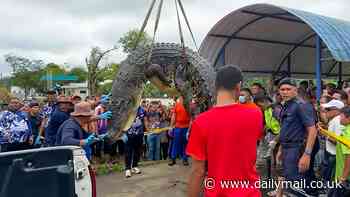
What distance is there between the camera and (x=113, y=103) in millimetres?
5980

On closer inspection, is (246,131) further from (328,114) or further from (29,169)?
(328,114)

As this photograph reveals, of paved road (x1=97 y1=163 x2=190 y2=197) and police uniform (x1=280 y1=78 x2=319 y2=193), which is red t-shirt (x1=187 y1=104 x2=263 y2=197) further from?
paved road (x1=97 y1=163 x2=190 y2=197)

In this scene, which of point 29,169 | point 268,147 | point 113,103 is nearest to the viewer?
point 29,169

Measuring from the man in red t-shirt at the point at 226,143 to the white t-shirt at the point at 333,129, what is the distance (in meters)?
2.21

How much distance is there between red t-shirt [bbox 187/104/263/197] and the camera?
2.60 metres

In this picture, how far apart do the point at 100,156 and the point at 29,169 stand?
729cm

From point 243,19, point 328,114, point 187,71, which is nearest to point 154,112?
point 243,19

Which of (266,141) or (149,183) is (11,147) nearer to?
(149,183)

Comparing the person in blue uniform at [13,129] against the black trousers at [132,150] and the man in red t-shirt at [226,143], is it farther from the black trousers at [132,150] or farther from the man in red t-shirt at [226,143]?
the man in red t-shirt at [226,143]

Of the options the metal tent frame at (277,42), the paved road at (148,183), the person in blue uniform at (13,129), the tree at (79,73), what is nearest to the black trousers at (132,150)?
the paved road at (148,183)

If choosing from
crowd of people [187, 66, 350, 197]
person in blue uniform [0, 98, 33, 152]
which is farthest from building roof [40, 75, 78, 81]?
crowd of people [187, 66, 350, 197]

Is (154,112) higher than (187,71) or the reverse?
the reverse

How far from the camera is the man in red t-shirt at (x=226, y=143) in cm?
261

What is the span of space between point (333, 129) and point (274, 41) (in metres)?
9.13
